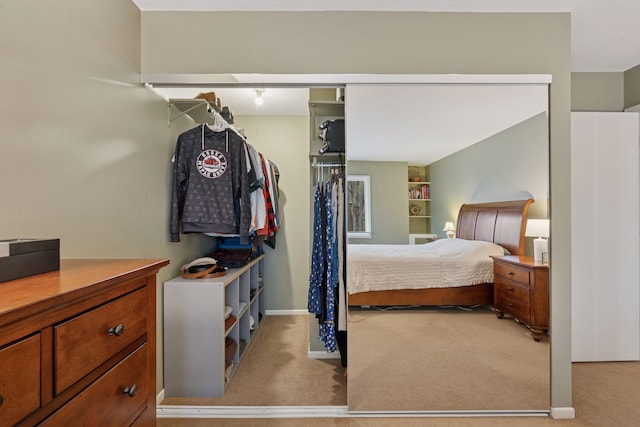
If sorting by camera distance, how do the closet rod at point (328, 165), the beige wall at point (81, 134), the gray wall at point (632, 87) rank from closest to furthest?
the beige wall at point (81, 134)
the closet rod at point (328, 165)
the gray wall at point (632, 87)

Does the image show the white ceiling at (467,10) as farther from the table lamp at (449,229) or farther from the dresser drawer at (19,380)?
the dresser drawer at (19,380)

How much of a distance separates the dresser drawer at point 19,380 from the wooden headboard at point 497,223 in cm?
203

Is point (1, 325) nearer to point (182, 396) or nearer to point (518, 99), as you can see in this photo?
point (182, 396)

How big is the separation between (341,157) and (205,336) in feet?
5.08

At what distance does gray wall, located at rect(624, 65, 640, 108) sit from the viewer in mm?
2586

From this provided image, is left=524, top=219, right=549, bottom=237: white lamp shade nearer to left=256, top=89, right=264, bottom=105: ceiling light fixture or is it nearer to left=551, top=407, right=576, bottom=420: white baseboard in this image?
left=551, top=407, right=576, bottom=420: white baseboard

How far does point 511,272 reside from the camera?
6.41 ft

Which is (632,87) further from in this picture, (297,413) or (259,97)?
(297,413)

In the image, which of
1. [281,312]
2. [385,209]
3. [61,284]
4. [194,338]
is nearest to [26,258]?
[61,284]

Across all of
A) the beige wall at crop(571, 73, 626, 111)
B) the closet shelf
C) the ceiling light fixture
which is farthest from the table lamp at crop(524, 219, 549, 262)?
the closet shelf

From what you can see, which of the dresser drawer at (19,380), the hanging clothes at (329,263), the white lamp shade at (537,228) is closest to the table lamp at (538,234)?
the white lamp shade at (537,228)

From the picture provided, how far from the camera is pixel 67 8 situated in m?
1.32

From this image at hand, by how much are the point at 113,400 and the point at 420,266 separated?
66.6 inches

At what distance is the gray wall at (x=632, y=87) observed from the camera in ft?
8.48
